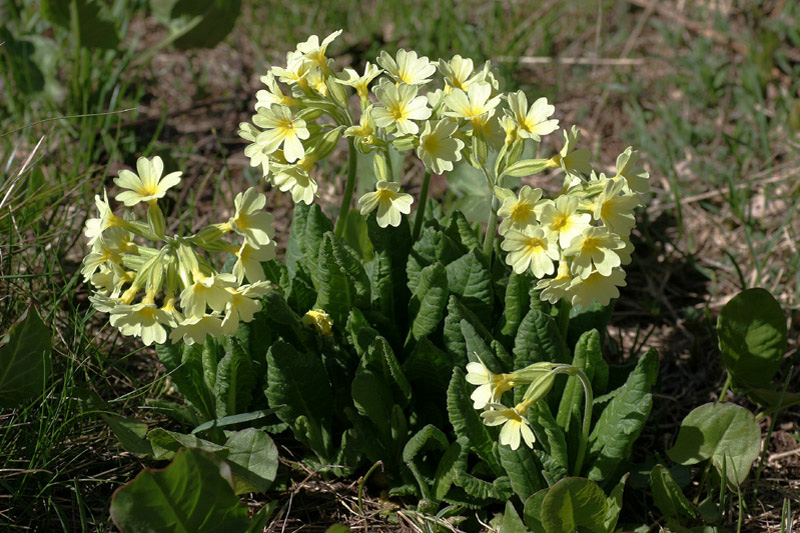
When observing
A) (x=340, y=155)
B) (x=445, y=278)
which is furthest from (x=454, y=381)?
(x=340, y=155)

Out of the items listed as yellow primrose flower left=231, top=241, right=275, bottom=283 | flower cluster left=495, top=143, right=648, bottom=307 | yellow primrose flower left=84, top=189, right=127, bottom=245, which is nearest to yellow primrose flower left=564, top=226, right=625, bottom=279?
flower cluster left=495, top=143, right=648, bottom=307

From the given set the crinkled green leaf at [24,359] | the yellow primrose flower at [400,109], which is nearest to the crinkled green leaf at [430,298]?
the yellow primrose flower at [400,109]

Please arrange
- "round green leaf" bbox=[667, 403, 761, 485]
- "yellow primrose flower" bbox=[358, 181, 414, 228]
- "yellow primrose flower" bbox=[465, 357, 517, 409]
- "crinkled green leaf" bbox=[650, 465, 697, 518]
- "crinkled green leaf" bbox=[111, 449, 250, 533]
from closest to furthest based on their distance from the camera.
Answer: "crinkled green leaf" bbox=[111, 449, 250, 533] < "yellow primrose flower" bbox=[465, 357, 517, 409] < "yellow primrose flower" bbox=[358, 181, 414, 228] < "crinkled green leaf" bbox=[650, 465, 697, 518] < "round green leaf" bbox=[667, 403, 761, 485]

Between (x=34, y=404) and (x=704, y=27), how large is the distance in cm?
370

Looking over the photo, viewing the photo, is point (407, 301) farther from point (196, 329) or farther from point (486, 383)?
point (196, 329)

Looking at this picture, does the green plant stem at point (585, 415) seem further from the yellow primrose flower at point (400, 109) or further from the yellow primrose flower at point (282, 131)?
the yellow primrose flower at point (282, 131)

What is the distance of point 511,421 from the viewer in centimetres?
194

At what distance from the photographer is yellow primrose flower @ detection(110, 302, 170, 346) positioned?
6.19ft

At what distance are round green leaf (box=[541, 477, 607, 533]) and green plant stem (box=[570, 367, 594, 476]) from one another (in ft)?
0.50

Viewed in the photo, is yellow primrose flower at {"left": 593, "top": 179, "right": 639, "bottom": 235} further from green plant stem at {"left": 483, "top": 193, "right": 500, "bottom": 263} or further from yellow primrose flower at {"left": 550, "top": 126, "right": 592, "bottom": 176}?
green plant stem at {"left": 483, "top": 193, "right": 500, "bottom": 263}

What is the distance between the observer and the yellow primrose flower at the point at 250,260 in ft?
6.38

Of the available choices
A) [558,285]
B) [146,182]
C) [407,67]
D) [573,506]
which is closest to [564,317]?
[558,285]

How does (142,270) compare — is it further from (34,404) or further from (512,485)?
(512,485)

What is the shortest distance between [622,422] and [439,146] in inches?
33.0
